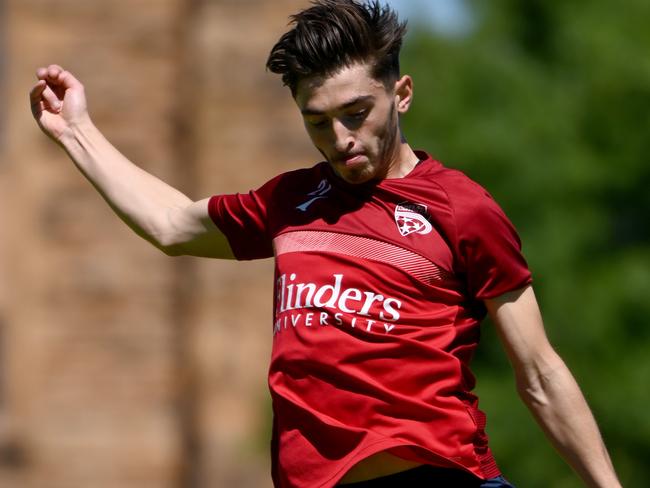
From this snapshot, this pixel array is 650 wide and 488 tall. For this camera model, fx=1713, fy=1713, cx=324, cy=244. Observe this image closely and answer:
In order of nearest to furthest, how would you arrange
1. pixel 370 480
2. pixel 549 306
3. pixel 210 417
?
1. pixel 370 480
2. pixel 549 306
3. pixel 210 417

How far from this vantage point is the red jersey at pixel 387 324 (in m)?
4.08

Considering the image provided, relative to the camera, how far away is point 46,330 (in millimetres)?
14484

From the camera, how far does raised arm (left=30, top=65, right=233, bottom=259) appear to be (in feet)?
15.1

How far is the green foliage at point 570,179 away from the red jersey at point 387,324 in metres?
8.53

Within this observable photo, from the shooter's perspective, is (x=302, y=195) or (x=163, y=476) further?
(x=163, y=476)

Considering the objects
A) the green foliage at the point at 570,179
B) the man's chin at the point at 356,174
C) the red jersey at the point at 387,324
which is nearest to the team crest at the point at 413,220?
the red jersey at the point at 387,324

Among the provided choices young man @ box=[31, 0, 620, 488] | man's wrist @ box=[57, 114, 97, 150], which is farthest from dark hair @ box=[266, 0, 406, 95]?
man's wrist @ box=[57, 114, 97, 150]

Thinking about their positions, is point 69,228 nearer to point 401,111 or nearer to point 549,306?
point 549,306

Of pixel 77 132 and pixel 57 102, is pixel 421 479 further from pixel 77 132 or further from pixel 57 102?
pixel 57 102

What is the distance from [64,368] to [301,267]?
10349 mm

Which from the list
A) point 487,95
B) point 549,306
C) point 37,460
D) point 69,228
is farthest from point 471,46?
point 37,460

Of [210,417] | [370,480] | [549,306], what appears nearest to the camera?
[370,480]

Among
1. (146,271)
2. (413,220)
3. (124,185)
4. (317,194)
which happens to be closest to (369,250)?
(413,220)

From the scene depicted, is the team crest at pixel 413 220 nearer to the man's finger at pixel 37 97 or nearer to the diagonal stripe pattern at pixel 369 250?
the diagonal stripe pattern at pixel 369 250
